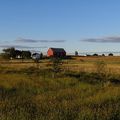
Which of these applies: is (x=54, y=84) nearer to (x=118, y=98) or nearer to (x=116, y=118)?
(x=118, y=98)

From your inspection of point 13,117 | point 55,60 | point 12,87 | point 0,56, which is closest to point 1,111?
point 13,117

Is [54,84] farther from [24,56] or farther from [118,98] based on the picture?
[24,56]

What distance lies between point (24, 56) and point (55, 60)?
282 ft

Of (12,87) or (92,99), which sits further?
(12,87)

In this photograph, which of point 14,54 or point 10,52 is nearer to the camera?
point 10,52

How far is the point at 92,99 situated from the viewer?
559 inches

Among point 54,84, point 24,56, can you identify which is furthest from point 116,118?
point 24,56

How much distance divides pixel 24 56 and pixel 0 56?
40.7 feet

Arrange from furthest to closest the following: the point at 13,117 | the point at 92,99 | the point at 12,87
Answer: the point at 12,87 → the point at 92,99 → the point at 13,117

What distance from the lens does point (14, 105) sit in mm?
11156

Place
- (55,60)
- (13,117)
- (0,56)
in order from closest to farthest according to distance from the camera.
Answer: (13,117)
(55,60)
(0,56)

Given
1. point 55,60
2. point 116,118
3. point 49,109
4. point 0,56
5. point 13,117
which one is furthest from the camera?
point 0,56

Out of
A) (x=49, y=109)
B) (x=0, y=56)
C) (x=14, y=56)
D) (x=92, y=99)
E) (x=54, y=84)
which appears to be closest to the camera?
(x=49, y=109)

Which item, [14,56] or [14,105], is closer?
[14,105]
